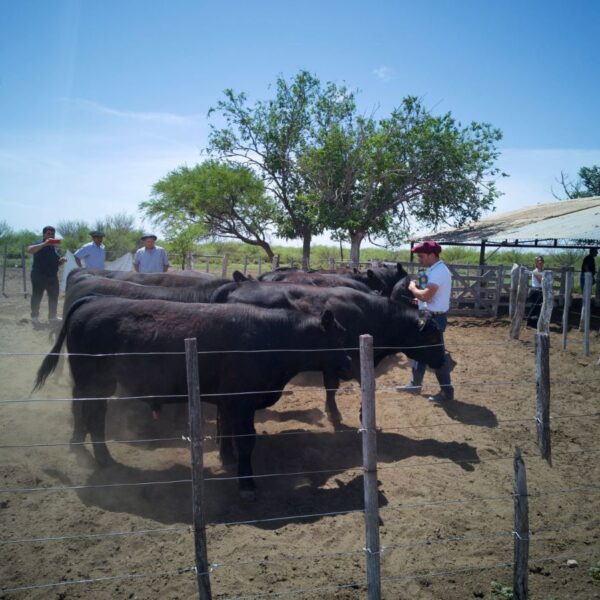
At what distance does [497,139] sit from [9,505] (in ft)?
74.4

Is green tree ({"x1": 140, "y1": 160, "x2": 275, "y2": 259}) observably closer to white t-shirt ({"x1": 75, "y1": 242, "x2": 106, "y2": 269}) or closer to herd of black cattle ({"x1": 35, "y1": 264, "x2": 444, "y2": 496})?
white t-shirt ({"x1": 75, "y1": 242, "x2": 106, "y2": 269})

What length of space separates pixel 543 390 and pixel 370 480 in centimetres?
270

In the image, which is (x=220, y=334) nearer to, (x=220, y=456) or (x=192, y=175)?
(x=220, y=456)

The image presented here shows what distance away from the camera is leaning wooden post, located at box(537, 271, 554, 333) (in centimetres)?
866

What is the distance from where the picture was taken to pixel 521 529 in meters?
3.02

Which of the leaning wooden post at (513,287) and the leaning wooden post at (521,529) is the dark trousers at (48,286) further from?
the leaning wooden post at (513,287)

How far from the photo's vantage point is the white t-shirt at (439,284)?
261 inches

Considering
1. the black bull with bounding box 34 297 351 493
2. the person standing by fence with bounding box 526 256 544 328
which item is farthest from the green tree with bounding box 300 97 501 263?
the black bull with bounding box 34 297 351 493

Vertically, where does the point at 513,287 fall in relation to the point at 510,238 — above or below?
below

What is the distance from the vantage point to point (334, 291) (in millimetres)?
7410

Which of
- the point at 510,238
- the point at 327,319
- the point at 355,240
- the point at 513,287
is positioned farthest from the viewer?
the point at 355,240

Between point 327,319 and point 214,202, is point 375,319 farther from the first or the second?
point 214,202

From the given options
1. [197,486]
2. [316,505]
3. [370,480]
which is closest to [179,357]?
[316,505]

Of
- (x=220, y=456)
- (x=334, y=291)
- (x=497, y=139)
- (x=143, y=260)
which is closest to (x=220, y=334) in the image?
(x=220, y=456)
